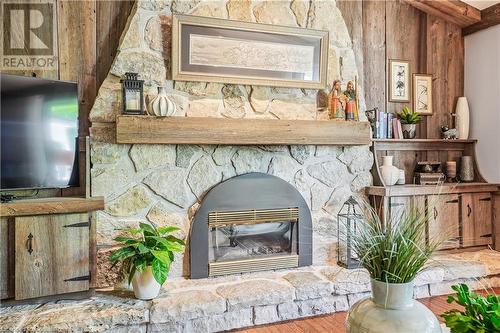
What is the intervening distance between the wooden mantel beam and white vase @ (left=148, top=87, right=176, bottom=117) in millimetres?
2613

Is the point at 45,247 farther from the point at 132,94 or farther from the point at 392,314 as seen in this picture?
the point at 392,314

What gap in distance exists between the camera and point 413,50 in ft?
11.5

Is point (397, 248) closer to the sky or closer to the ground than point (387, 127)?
closer to the ground

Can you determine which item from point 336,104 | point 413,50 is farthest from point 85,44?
point 413,50

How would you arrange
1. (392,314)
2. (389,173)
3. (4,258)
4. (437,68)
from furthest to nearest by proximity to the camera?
(437,68) < (389,173) < (4,258) < (392,314)

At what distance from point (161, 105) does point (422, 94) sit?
2.64m

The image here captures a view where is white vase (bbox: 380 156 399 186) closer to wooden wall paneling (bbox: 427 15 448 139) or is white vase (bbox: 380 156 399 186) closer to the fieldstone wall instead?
the fieldstone wall

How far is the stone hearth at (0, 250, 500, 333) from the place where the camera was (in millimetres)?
2055

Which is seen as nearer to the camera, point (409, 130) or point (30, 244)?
point (30, 244)

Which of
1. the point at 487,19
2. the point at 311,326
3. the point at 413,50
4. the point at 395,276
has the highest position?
the point at 487,19

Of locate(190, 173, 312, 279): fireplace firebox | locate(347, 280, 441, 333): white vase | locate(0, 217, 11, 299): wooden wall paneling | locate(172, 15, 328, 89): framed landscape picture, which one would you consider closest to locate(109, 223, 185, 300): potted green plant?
locate(190, 173, 312, 279): fireplace firebox

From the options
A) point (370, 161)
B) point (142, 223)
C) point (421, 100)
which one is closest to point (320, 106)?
point (370, 161)

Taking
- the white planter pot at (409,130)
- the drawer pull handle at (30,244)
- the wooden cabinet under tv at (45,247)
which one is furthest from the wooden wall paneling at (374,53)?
the drawer pull handle at (30,244)

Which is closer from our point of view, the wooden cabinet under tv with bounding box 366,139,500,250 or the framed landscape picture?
the framed landscape picture
